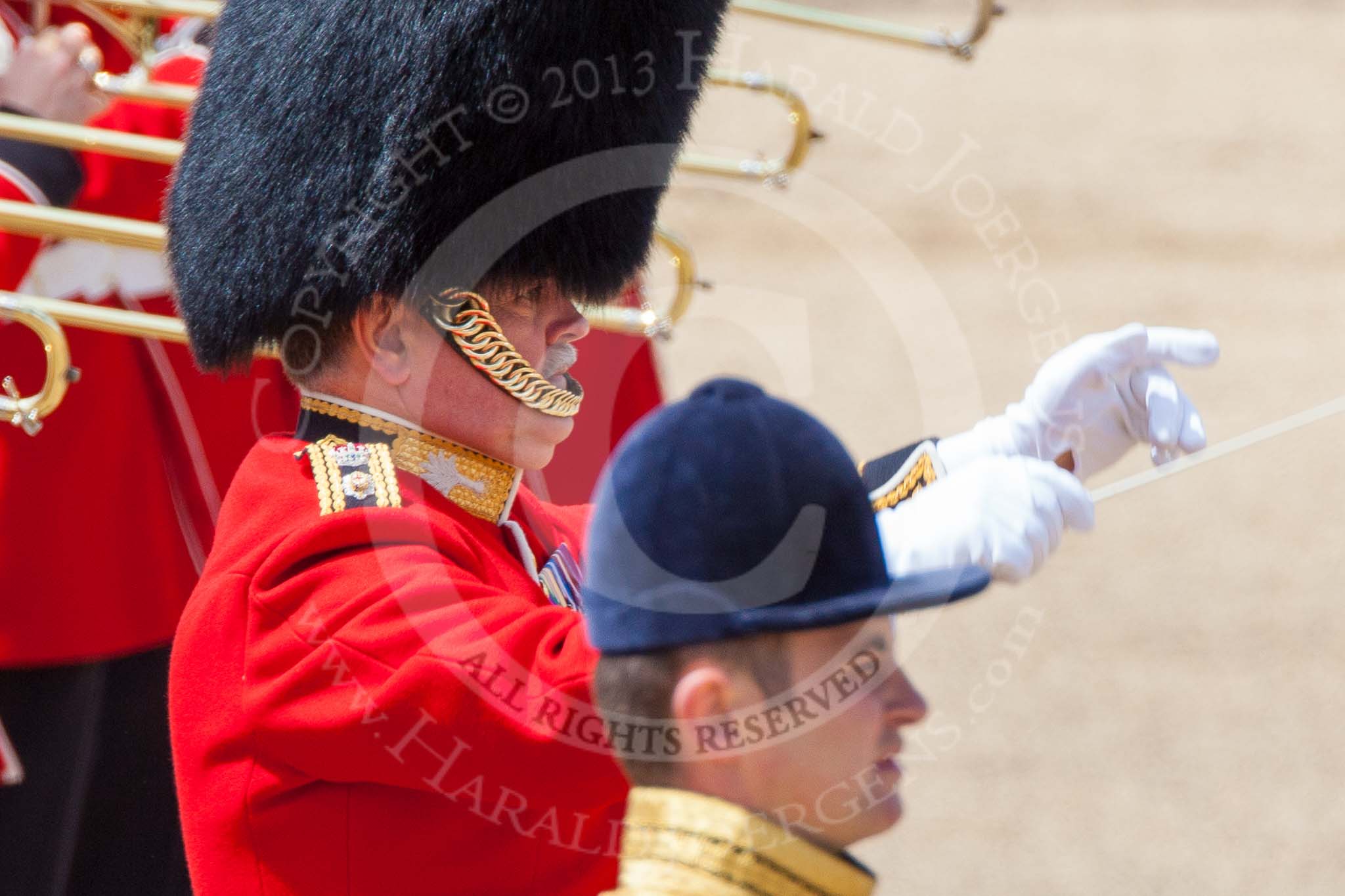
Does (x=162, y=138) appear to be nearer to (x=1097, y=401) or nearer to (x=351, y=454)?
(x=351, y=454)

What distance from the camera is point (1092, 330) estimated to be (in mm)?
6387

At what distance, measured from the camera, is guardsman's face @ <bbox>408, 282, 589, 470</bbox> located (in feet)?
5.74

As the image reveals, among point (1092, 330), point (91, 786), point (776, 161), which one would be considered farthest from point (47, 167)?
point (1092, 330)

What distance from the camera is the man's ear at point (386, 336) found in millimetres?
1757

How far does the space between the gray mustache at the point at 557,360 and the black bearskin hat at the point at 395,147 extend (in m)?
0.09

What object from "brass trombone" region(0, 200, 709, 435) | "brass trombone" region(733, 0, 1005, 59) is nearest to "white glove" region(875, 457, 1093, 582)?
"brass trombone" region(0, 200, 709, 435)

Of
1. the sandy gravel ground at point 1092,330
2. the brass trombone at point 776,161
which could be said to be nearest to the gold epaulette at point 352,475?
the brass trombone at point 776,161

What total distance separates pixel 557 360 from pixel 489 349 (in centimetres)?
10

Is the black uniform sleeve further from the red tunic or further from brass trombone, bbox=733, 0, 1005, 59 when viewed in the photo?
brass trombone, bbox=733, 0, 1005, 59

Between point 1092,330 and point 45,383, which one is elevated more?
point 45,383

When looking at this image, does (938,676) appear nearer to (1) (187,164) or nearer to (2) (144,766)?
(2) (144,766)

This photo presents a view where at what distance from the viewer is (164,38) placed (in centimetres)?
292

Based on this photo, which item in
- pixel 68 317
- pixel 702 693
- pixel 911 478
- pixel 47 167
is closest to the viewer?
pixel 702 693

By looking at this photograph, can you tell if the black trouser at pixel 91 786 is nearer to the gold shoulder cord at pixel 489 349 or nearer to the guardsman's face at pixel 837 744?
the gold shoulder cord at pixel 489 349
